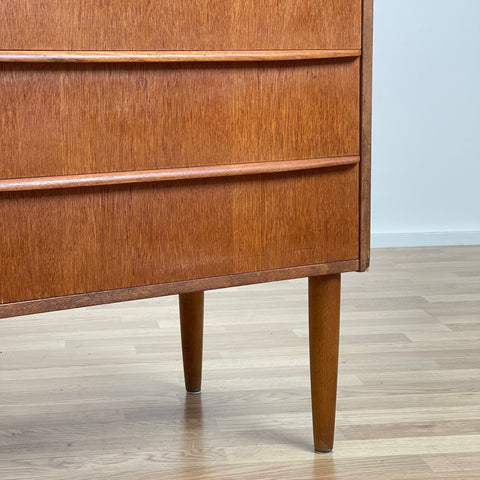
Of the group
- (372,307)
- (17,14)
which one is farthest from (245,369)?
(17,14)

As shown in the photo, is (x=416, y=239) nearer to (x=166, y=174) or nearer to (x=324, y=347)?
(x=324, y=347)

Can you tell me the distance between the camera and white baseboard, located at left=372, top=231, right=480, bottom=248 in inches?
131

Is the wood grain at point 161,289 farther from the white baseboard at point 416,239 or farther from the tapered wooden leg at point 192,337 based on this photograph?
the white baseboard at point 416,239

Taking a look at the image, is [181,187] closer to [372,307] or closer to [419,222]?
[372,307]

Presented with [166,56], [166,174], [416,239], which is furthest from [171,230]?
[416,239]

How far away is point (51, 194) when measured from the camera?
44.3 inches

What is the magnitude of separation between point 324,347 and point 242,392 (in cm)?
38

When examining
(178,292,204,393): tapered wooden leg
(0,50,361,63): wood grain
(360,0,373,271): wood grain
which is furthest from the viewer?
(178,292,204,393): tapered wooden leg

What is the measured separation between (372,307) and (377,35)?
1.27m

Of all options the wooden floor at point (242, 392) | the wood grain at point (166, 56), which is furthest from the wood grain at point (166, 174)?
the wooden floor at point (242, 392)

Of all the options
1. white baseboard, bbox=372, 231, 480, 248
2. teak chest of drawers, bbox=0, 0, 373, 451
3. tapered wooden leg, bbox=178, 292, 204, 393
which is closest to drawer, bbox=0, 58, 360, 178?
teak chest of drawers, bbox=0, 0, 373, 451

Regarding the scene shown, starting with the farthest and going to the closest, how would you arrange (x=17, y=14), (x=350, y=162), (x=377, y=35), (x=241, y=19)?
(x=377, y=35) < (x=350, y=162) < (x=241, y=19) < (x=17, y=14)

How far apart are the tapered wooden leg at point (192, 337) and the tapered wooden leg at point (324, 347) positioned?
0.34 metres

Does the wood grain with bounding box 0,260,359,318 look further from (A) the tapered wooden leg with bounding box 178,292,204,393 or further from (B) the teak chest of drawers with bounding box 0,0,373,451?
(A) the tapered wooden leg with bounding box 178,292,204,393
